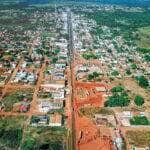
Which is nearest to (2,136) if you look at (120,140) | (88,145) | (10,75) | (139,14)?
(88,145)

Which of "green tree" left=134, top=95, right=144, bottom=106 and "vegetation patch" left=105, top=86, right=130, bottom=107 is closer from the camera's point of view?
"vegetation patch" left=105, top=86, right=130, bottom=107

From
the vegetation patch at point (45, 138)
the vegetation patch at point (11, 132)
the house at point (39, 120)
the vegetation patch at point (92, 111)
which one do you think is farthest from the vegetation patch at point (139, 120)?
the vegetation patch at point (11, 132)

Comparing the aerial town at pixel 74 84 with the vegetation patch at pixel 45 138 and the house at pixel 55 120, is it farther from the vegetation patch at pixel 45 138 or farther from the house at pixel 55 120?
the house at pixel 55 120

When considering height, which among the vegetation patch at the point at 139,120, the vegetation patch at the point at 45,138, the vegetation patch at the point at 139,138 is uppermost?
the vegetation patch at the point at 45,138

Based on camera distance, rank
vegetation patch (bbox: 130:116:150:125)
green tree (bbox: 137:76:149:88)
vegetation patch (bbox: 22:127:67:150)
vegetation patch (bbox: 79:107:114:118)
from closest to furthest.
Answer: vegetation patch (bbox: 22:127:67:150), vegetation patch (bbox: 130:116:150:125), vegetation patch (bbox: 79:107:114:118), green tree (bbox: 137:76:149:88)

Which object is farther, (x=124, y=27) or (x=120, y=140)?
(x=124, y=27)

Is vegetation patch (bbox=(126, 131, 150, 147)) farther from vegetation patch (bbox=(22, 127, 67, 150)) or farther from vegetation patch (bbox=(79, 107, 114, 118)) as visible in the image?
vegetation patch (bbox=(22, 127, 67, 150))

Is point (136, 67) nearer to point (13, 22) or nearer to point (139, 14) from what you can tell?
point (13, 22)

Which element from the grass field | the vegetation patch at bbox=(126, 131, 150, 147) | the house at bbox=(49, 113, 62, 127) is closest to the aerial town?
the vegetation patch at bbox=(126, 131, 150, 147)

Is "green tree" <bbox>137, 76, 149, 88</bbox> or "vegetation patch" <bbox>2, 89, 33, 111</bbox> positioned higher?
"vegetation patch" <bbox>2, 89, 33, 111</bbox>
